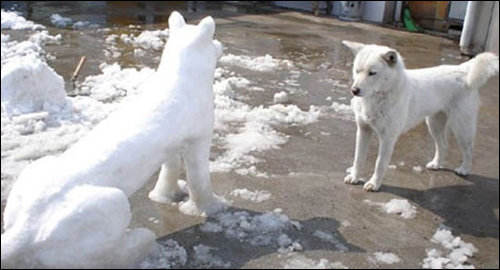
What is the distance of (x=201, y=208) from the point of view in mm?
4352

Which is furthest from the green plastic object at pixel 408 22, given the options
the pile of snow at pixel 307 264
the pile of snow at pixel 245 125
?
the pile of snow at pixel 307 264

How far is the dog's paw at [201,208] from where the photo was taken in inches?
171

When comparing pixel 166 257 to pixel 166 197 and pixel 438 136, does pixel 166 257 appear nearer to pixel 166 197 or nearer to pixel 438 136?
pixel 166 197

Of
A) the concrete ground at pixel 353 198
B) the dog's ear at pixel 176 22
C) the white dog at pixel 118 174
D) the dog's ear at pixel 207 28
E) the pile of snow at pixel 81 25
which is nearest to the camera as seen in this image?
the white dog at pixel 118 174

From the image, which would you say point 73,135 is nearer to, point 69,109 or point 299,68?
point 69,109

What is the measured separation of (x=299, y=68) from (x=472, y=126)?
4645mm

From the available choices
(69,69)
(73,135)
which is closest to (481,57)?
(73,135)

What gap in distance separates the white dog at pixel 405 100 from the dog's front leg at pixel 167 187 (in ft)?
5.47

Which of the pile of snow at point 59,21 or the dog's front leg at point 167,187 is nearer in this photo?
the dog's front leg at point 167,187

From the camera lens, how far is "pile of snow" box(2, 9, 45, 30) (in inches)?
434

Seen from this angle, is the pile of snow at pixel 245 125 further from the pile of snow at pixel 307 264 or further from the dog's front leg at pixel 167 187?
the pile of snow at pixel 307 264

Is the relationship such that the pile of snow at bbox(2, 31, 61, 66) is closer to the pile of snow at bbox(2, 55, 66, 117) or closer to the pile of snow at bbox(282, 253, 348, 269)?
the pile of snow at bbox(2, 55, 66, 117)

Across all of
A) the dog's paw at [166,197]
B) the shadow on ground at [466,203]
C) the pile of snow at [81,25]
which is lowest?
the shadow on ground at [466,203]

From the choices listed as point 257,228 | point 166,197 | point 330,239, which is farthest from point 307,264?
point 166,197
